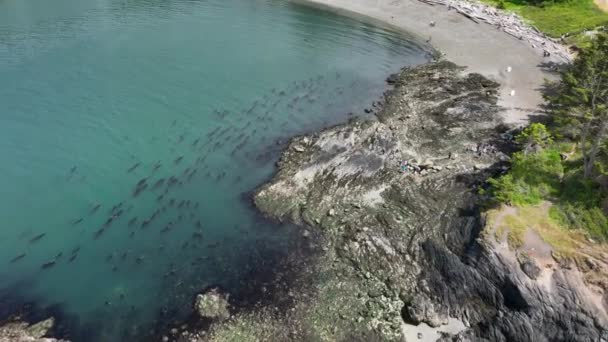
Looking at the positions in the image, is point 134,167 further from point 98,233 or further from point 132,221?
point 98,233

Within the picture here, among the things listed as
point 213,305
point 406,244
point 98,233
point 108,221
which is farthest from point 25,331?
point 406,244

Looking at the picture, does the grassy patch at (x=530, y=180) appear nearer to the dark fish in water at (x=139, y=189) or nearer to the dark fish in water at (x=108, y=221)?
the dark fish in water at (x=139, y=189)

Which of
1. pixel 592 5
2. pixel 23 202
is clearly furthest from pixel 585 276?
pixel 592 5

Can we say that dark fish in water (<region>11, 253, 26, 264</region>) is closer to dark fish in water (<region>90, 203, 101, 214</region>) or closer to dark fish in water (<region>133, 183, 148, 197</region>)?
dark fish in water (<region>90, 203, 101, 214</region>)

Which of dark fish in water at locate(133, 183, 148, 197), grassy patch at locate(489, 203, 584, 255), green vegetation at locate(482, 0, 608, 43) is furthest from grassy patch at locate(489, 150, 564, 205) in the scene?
green vegetation at locate(482, 0, 608, 43)

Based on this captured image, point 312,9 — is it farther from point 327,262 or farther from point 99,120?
point 327,262
